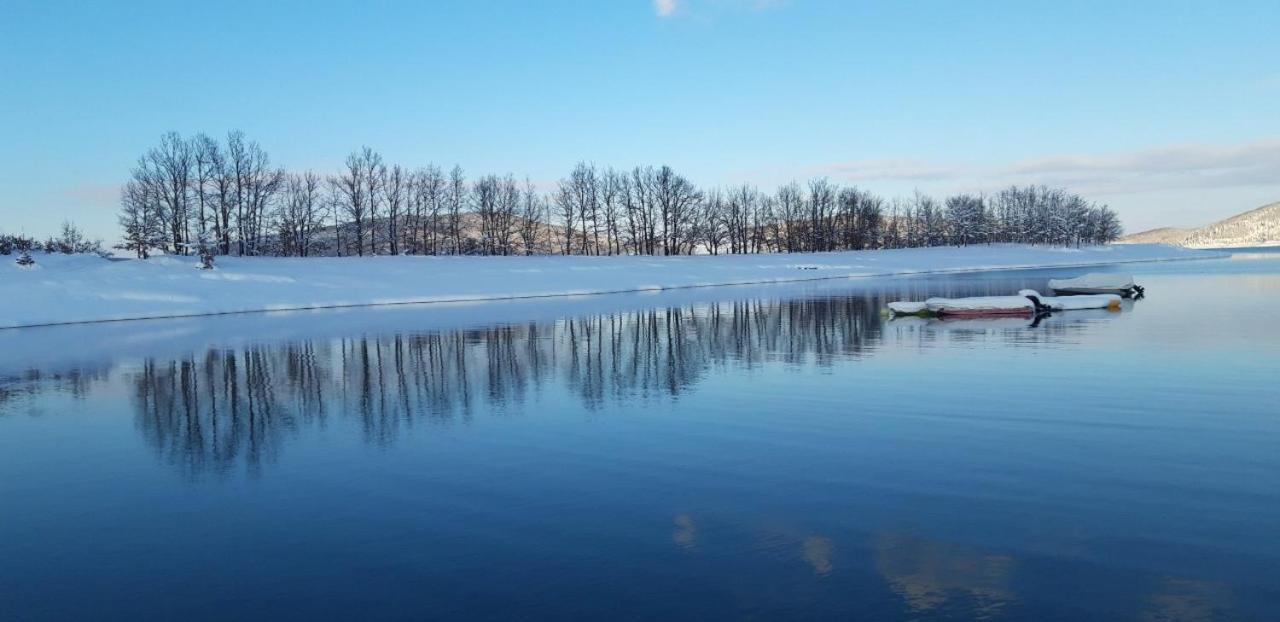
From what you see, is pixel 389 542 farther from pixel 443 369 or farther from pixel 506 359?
pixel 506 359

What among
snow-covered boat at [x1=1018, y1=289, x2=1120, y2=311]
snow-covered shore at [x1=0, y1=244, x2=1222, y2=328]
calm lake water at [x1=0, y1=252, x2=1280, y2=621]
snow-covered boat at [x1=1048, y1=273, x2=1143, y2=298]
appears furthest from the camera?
snow-covered shore at [x1=0, y1=244, x2=1222, y2=328]

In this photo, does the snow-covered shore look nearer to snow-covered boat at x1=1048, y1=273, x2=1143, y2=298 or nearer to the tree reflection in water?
the tree reflection in water

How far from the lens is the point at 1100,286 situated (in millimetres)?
34125

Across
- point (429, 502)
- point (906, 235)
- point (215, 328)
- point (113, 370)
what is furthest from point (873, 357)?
point (906, 235)

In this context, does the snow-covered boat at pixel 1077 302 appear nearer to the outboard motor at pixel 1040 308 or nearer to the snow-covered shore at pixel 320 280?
the outboard motor at pixel 1040 308

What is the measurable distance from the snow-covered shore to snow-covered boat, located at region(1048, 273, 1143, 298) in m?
24.8

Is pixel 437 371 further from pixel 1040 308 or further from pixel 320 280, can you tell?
pixel 320 280

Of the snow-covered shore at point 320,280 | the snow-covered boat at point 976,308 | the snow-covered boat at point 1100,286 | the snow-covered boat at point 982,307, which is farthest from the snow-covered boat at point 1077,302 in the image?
the snow-covered shore at point 320,280

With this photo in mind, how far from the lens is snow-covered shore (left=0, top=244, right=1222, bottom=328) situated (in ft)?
118

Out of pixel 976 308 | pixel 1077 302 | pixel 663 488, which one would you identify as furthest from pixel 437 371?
pixel 1077 302

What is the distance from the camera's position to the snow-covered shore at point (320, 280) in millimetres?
36000

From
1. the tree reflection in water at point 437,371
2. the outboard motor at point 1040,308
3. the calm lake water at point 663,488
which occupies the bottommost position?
the calm lake water at point 663,488

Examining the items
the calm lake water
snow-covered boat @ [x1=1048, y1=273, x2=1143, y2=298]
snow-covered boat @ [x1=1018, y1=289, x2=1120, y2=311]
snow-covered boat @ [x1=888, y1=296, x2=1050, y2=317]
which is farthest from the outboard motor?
snow-covered boat @ [x1=1048, y1=273, x2=1143, y2=298]

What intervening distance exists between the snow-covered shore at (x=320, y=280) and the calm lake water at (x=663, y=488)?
21274 mm
